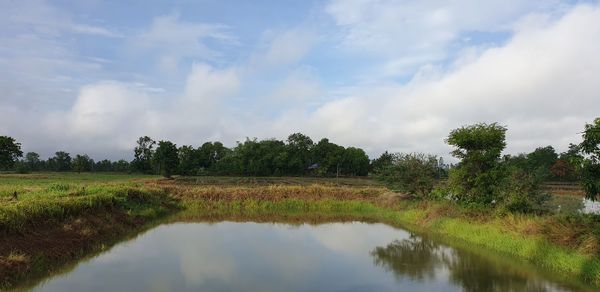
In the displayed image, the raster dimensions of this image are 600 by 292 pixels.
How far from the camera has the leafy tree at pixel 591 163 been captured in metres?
11.6

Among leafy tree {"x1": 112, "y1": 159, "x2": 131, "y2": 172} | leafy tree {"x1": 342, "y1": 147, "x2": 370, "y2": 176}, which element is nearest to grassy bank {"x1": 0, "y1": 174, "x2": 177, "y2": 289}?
leafy tree {"x1": 342, "y1": 147, "x2": 370, "y2": 176}

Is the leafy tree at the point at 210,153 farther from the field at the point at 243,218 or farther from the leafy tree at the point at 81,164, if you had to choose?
the field at the point at 243,218

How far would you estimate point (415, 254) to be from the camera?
15.2 meters

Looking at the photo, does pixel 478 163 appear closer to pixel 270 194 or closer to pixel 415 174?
pixel 415 174

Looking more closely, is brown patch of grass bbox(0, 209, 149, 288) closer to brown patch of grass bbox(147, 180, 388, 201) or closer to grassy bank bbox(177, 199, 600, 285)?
grassy bank bbox(177, 199, 600, 285)

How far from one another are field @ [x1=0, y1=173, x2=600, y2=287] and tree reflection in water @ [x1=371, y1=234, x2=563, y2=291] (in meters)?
1.17

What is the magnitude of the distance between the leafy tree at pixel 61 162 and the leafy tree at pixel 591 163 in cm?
10980

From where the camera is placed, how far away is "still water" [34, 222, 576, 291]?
413 inches

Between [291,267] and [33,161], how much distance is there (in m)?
115

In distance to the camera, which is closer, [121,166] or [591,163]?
[591,163]

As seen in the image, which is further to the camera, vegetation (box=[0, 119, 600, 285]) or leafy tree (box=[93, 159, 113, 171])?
leafy tree (box=[93, 159, 113, 171])

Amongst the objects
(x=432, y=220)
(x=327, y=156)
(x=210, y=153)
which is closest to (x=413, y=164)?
(x=432, y=220)

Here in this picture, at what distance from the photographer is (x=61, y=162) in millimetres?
106875

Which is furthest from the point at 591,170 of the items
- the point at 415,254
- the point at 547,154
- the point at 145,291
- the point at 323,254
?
the point at 547,154
